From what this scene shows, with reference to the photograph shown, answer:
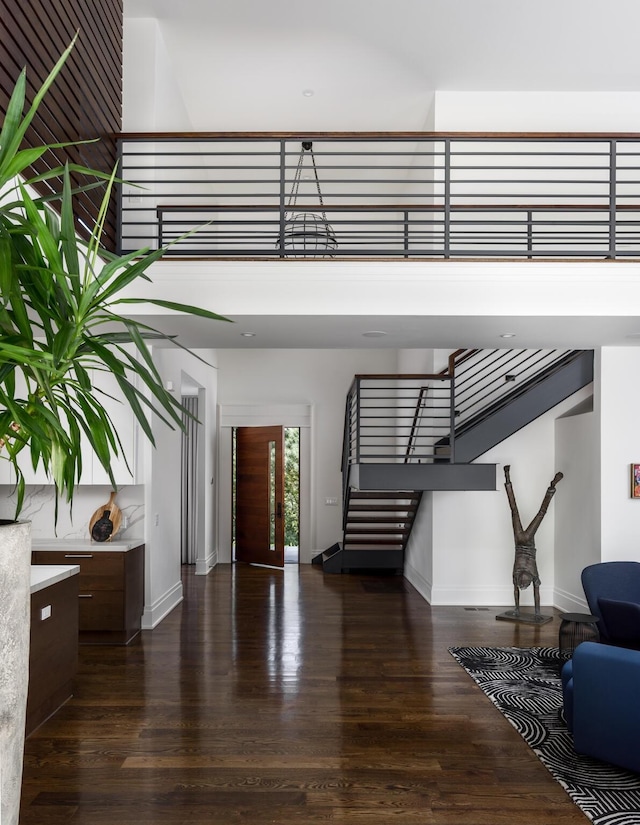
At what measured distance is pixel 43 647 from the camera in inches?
159

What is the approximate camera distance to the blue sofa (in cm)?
331

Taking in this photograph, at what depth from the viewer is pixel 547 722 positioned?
412 cm

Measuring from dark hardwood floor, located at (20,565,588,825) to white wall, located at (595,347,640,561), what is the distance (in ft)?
3.54

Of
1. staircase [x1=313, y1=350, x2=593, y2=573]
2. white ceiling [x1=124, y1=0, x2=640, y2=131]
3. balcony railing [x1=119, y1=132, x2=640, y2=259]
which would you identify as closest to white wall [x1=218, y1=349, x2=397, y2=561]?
staircase [x1=313, y1=350, x2=593, y2=573]

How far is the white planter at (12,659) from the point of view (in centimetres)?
177

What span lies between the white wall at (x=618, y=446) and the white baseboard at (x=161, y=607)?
4270mm

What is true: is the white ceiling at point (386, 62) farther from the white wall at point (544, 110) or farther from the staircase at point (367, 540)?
the staircase at point (367, 540)

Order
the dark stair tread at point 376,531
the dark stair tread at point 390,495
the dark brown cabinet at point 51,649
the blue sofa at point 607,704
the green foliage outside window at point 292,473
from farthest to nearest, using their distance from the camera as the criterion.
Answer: the green foliage outside window at point 292,473, the dark stair tread at point 376,531, the dark stair tread at point 390,495, the dark brown cabinet at point 51,649, the blue sofa at point 607,704

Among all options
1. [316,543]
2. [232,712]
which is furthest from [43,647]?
[316,543]

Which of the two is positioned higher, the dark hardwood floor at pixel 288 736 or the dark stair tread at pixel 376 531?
the dark stair tread at pixel 376 531

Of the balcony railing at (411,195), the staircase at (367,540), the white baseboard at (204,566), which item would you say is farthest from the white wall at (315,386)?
the balcony railing at (411,195)

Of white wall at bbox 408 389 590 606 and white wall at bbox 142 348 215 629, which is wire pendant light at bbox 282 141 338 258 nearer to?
white wall at bbox 142 348 215 629

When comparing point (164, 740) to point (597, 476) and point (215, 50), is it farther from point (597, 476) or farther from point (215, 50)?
point (215, 50)

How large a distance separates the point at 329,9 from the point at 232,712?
5787mm
